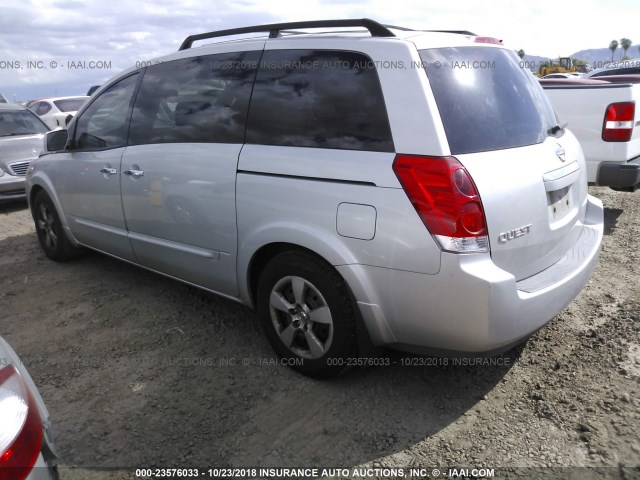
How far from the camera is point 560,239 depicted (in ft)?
9.45

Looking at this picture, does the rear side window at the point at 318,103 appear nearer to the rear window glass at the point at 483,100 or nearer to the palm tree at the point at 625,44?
the rear window glass at the point at 483,100

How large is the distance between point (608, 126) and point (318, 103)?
3921 millimetres

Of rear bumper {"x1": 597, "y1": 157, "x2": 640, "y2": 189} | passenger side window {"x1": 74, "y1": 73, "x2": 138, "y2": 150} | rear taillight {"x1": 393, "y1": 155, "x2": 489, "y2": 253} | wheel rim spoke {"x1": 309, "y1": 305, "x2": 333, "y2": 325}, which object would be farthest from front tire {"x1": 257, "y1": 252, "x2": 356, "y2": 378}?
rear bumper {"x1": 597, "y1": 157, "x2": 640, "y2": 189}

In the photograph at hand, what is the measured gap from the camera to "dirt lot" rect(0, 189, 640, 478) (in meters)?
2.48

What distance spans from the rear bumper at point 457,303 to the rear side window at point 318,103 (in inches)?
25.2

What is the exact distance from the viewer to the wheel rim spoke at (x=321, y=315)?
282 centimetres

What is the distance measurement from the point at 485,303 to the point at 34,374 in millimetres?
2653

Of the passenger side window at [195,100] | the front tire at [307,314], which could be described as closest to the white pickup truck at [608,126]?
the passenger side window at [195,100]

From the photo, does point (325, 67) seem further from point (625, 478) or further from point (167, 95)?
point (625, 478)

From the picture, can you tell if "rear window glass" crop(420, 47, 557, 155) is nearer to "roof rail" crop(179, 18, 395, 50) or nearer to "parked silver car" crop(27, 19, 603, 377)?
"parked silver car" crop(27, 19, 603, 377)

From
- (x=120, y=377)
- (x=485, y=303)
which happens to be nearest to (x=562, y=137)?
(x=485, y=303)

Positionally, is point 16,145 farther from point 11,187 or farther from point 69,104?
point 69,104

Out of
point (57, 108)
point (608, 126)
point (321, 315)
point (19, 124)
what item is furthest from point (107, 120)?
point (57, 108)

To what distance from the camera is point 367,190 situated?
2537 millimetres
